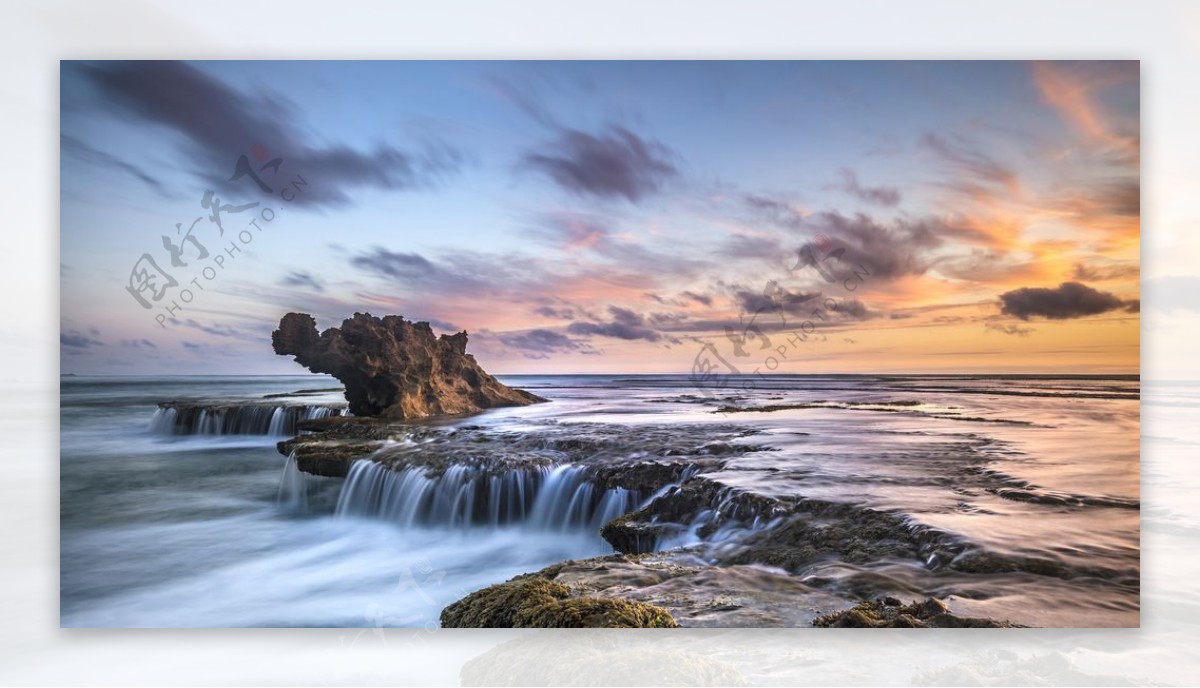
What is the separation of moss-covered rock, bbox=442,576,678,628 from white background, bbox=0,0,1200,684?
0.25ft

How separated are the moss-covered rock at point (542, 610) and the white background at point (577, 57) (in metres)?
0.08

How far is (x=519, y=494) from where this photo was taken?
3307mm

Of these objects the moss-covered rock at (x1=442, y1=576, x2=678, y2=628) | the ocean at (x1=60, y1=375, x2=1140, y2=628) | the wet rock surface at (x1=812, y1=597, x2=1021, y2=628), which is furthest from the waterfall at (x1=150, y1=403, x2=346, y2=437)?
the wet rock surface at (x1=812, y1=597, x2=1021, y2=628)

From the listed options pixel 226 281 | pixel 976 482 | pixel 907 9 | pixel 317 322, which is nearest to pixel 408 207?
pixel 317 322

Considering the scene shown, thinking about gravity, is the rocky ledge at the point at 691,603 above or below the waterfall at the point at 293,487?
below

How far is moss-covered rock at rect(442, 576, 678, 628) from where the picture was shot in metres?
2.85

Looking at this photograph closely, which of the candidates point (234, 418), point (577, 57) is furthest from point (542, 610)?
point (577, 57)

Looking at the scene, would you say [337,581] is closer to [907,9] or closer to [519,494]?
[519,494]

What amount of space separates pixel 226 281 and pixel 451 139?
118 cm

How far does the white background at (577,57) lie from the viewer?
2.95m

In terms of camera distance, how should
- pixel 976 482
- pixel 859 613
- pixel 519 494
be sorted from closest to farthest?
1. pixel 859 613
2. pixel 976 482
3. pixel 519 494

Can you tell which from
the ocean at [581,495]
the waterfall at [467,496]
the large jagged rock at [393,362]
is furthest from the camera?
the waterfall at [467,496]

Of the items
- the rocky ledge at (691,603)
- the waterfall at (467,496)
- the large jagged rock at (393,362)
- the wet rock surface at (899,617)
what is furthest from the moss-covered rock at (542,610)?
the large jagged rock at (393,362)

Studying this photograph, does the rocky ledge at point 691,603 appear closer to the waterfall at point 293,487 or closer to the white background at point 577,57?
the white background at point 577,57
